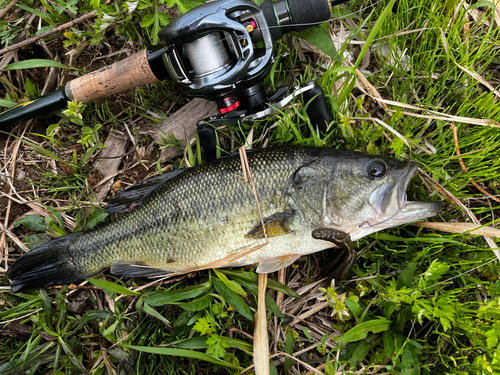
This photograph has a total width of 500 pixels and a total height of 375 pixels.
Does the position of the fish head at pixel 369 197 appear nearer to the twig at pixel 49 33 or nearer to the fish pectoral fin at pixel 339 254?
the fish pectoral fin at pixel 339 254

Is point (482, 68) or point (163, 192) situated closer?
point (163, 192)

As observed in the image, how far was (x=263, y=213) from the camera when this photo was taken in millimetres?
2559

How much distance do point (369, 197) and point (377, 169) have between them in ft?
Answer: 0.75

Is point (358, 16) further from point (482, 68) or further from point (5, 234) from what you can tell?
point (5, 234)

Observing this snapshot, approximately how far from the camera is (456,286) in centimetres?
280

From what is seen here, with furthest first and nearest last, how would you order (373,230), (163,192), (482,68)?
1. (482,68)
2. (163,192)
3. (373,230)

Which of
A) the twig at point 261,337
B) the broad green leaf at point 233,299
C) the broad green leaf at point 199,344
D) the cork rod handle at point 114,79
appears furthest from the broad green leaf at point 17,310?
the twig at point 261,337

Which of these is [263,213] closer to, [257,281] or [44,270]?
[257,281]

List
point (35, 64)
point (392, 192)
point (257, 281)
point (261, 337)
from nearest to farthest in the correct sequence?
1. point (392, 192)
2. point (261, 337)
3. point (257, 281)
4. point (35, 64)

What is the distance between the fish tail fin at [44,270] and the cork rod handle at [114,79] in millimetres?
1340

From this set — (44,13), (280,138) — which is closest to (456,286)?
(280,138)

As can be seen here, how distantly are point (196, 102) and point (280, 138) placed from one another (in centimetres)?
100

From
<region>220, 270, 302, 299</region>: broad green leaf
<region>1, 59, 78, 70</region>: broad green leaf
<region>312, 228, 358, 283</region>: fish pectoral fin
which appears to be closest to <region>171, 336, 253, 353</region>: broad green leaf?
<region>220, 270, 302, 299</region>: broad green leaf

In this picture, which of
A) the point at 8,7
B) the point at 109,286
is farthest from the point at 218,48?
the point at 8,7
